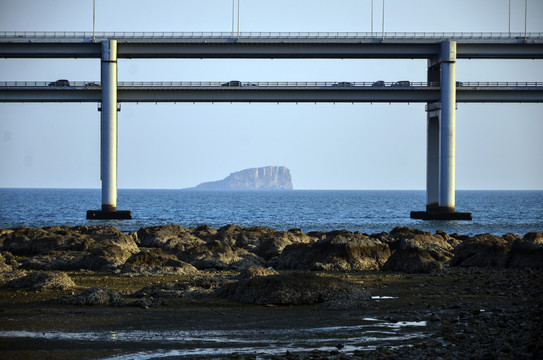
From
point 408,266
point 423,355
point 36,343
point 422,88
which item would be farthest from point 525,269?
point 422,88

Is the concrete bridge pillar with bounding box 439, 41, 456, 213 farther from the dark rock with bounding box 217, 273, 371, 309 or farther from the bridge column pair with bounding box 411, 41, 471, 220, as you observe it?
the dark rock with bounding box 217, 273, 371, 309

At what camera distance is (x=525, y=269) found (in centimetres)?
2431

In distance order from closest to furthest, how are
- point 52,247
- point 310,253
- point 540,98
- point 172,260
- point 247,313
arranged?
point 247,313 < point 172,260 < point 310,253 < point 52,247 < point 540,98

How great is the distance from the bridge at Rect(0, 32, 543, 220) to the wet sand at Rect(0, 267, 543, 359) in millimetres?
50075

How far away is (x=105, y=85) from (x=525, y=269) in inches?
1958

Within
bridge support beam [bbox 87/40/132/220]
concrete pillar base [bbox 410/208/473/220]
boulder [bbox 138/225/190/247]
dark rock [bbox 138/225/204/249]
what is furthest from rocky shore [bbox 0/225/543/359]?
concrete pillar base [bbox 410/208/473/220]

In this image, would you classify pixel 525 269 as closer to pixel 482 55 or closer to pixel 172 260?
pixel 172 260

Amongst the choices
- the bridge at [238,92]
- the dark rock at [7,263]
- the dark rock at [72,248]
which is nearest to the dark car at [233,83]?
the bridge at [238,92]

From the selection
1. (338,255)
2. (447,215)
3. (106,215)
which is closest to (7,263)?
(338,255)

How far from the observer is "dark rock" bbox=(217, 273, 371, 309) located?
1680cm

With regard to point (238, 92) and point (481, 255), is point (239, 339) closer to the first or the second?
point (481, 255)

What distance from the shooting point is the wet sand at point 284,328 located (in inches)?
477

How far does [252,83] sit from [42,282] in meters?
51.0

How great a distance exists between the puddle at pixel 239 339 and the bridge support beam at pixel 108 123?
181 feet
